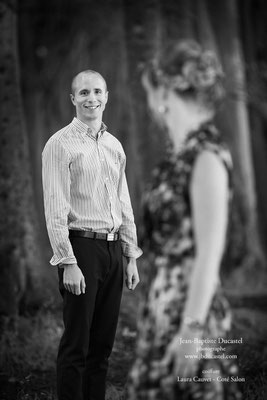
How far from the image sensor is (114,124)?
803 cm

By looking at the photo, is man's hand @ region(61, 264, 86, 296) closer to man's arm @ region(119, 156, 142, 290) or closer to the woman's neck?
man's arm @ region(119, 156, 142, 290)

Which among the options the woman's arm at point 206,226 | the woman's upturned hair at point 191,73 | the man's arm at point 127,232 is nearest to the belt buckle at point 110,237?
the man's arm at point 127,232

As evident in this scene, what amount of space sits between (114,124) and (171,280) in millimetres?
5792

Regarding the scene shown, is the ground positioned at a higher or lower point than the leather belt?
lower

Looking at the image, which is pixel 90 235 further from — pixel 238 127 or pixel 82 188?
pixel 238 127

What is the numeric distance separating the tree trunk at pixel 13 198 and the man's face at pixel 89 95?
7.75ft

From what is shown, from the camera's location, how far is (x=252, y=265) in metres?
7.87

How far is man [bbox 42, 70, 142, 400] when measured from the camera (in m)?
2.80

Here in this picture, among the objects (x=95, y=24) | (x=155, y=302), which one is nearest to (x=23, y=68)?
(x=95, y=24)

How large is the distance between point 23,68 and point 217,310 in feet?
23.8

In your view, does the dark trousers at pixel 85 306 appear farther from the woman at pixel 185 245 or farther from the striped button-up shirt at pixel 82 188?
the woman at pixel 185 245

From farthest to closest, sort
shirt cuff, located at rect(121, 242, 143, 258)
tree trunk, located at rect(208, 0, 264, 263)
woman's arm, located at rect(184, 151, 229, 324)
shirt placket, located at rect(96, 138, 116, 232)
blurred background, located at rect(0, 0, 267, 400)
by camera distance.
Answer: tree trunk, located at rect(208, 0, 264, 263), blurred background, located at rect(0, 0, 267, 400), shirt cuff, located at rect(121, 242, 143, 258), shirt placket, located at rect(96, 138, 116, 232), woman's arm, located at rect(184, 151, 229, 324)

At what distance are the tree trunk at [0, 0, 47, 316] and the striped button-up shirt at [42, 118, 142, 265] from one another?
2.17 m

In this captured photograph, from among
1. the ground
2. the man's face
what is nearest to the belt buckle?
the man's face
